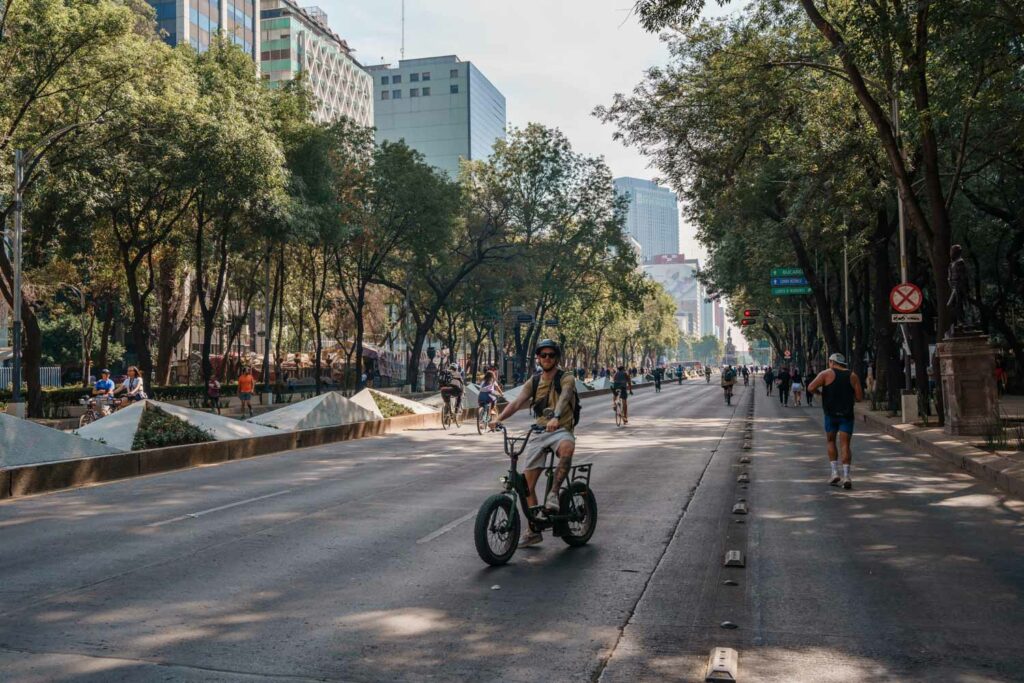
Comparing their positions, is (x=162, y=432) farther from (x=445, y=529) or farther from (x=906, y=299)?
(x=906, y=299)

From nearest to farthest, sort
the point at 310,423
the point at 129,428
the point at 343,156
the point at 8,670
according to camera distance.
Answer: the point at 8,670 → the point at 129,428 → the point at 310,423 → the point at 343,156

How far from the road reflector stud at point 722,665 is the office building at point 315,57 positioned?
98.0m

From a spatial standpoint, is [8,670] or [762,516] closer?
[8,670]

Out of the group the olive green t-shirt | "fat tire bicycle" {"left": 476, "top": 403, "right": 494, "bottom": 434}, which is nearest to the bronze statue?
"fat tire bicycle" {"left": 476, "top": 403, "right": 494, "bottom": 434}

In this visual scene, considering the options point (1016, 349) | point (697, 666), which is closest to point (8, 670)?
point (697, 666)

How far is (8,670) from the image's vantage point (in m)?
4.91

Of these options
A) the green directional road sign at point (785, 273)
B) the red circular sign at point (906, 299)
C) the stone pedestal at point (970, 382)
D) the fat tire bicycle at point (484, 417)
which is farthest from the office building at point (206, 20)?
the stone pedestal at point (970, 382)

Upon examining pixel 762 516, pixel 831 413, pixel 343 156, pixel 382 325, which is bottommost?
pixel 762 516

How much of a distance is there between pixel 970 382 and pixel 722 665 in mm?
16373

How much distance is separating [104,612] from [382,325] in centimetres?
6536

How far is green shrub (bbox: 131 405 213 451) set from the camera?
16406 millimetres

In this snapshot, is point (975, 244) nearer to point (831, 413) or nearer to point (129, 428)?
point (831, 413)

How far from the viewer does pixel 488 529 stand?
756 cm

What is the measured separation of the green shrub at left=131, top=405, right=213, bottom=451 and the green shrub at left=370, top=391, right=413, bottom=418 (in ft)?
30.4
